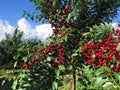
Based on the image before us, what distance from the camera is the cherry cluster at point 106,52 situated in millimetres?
3328

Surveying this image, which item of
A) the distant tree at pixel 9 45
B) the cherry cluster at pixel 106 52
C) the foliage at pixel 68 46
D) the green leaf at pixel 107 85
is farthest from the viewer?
the distant tree at pixel 9 45

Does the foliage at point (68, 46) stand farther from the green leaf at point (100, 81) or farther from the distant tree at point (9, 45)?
the distant tree at point (9, 45)

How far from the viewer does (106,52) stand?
3670 millimetres

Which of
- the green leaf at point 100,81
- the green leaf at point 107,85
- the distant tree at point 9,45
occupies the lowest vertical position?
the green leaf at point 107,85

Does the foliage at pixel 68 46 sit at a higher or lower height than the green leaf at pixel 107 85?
higher

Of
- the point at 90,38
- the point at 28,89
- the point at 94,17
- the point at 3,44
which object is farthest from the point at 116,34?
the point at 3,44

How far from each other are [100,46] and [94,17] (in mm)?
1746

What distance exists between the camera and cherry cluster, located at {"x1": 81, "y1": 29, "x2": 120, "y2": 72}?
3328 millimetres

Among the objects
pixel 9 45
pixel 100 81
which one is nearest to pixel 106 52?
pixel 100 81

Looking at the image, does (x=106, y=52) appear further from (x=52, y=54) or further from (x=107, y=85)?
(x=107, y=85)

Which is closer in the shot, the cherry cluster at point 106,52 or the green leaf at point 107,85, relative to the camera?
the green leaf at point 107,85

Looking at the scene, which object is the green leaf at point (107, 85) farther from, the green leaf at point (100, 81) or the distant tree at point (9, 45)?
the distant tree at point (9, 45)

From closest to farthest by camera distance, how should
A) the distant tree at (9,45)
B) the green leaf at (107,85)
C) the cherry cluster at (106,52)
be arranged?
the green leaf at (107,85), the cherry cluster at (106,52), the distant tree at (9,45)

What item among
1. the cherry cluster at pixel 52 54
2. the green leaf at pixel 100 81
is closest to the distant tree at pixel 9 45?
the cherry cluster at pixel 52 54
